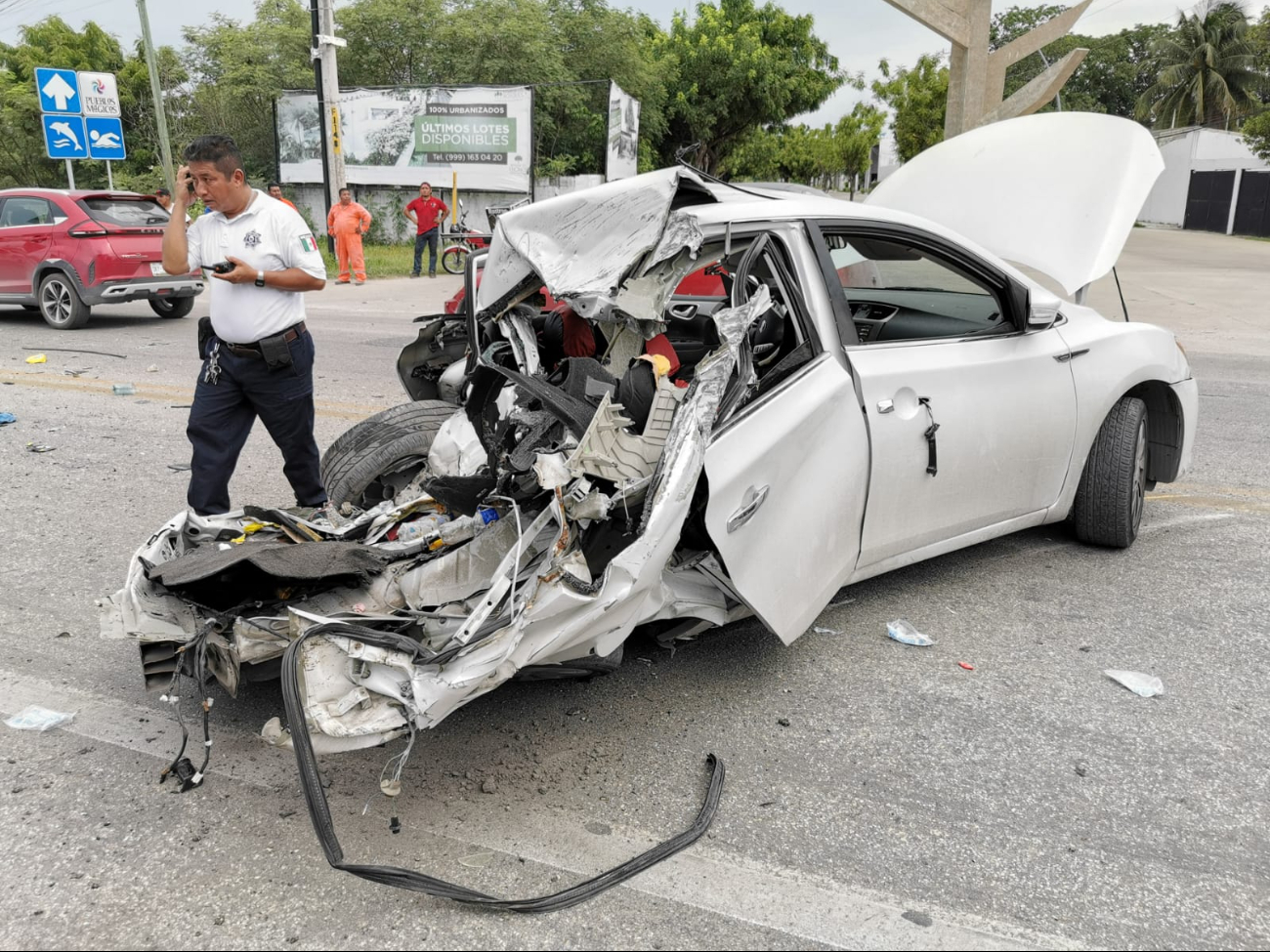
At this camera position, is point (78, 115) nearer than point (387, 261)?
Yes

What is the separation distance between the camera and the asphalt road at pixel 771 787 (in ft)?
7.87

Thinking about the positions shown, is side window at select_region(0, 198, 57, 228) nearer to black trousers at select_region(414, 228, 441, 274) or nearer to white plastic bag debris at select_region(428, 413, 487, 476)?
black trousers at select_region(414, 228, 441, 274)

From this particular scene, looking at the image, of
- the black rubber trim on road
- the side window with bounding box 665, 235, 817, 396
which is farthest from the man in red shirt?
the black rubber trim on road

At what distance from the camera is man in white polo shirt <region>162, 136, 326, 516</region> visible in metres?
4.21

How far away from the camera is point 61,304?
41.0ft

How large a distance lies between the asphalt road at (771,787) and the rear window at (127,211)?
29.8 feet

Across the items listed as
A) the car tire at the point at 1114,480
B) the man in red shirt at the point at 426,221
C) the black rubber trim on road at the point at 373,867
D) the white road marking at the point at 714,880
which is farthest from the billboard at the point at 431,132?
the black rubber trim on road at the point at 373,867

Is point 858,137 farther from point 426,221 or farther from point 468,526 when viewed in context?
point 468,526

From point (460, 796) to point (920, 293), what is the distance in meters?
2.97

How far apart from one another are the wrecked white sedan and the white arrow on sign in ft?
60.3

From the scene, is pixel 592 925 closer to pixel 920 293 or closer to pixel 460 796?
pixel 460 796

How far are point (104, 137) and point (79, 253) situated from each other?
9224mm

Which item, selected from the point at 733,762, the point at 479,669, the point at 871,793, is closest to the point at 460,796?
the point at 479,669

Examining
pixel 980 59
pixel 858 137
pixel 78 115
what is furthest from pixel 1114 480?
pixel 858 137
